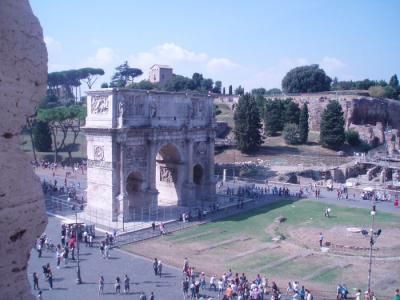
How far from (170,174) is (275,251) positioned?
1236cm

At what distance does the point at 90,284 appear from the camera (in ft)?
63.4

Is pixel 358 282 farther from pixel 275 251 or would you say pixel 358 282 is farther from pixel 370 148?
pixel 370 148

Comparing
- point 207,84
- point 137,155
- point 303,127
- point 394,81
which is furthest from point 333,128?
point 207,84

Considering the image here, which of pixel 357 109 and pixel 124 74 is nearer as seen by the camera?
pixel 357 109

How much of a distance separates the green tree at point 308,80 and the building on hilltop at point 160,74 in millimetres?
23671

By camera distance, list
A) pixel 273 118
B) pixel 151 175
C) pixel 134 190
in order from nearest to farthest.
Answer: pixel 151 175, pixel 134 190, pixel 273 118

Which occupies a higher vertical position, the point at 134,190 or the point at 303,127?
the point at 303,127

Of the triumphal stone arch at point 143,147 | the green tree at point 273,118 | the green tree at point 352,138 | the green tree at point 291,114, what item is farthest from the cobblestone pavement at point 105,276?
the green tree at point 291,114

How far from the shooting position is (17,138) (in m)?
3.83

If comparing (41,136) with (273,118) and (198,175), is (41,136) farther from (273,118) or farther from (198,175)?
(273,118)

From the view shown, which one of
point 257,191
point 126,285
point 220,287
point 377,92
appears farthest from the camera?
point 377,92

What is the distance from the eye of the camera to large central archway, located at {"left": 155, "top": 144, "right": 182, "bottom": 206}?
33844 mm

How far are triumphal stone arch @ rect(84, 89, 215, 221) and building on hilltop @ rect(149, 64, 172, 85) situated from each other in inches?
2235

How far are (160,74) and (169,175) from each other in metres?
58.7
